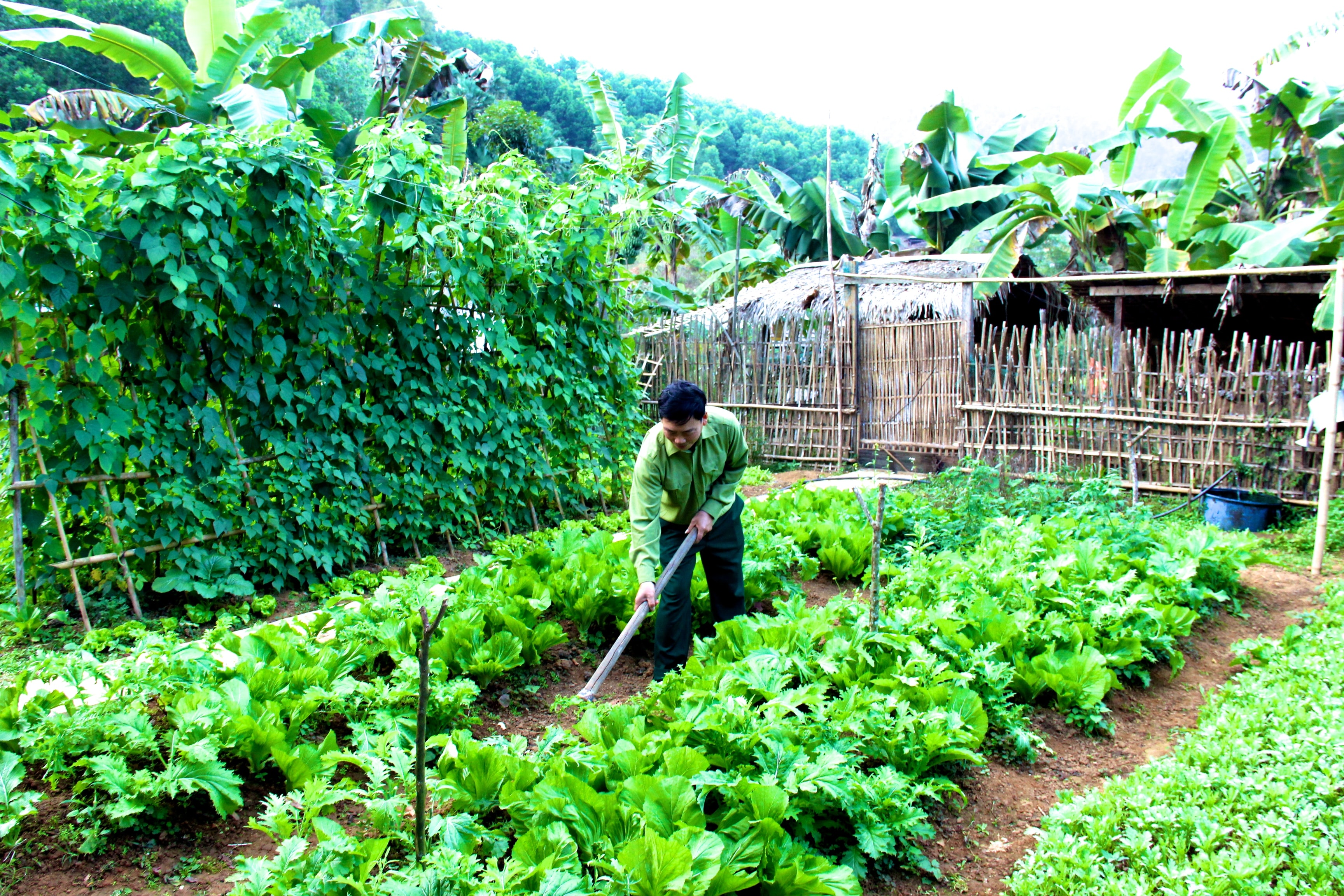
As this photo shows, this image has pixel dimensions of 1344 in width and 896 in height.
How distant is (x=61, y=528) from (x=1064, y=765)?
17.8ft

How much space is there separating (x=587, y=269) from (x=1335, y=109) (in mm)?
10243

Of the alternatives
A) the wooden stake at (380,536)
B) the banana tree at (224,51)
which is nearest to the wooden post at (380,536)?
the wooden stake at (380,536)

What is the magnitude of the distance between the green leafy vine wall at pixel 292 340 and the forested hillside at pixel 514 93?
14.2 meters

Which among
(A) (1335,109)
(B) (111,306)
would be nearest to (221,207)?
(B) (111,306)

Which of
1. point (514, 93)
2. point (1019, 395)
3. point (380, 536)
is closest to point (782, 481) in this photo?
point (1019, 395)

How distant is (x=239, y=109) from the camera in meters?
7.00

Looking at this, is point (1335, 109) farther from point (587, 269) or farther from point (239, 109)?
point (239, 109)

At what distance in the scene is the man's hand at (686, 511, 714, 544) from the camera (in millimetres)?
4629

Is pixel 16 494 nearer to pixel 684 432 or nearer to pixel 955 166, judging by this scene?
pixel 684 432

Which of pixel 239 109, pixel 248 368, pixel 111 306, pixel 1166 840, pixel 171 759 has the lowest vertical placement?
pixel 1166 840

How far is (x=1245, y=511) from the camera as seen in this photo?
26.0 ft

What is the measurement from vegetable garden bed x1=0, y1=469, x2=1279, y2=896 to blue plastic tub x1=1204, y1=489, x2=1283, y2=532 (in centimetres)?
302

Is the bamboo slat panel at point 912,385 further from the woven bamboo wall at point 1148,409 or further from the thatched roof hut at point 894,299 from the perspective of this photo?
the thatched roof hut at point 894,299

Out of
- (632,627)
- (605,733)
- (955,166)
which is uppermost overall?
(955,166)
